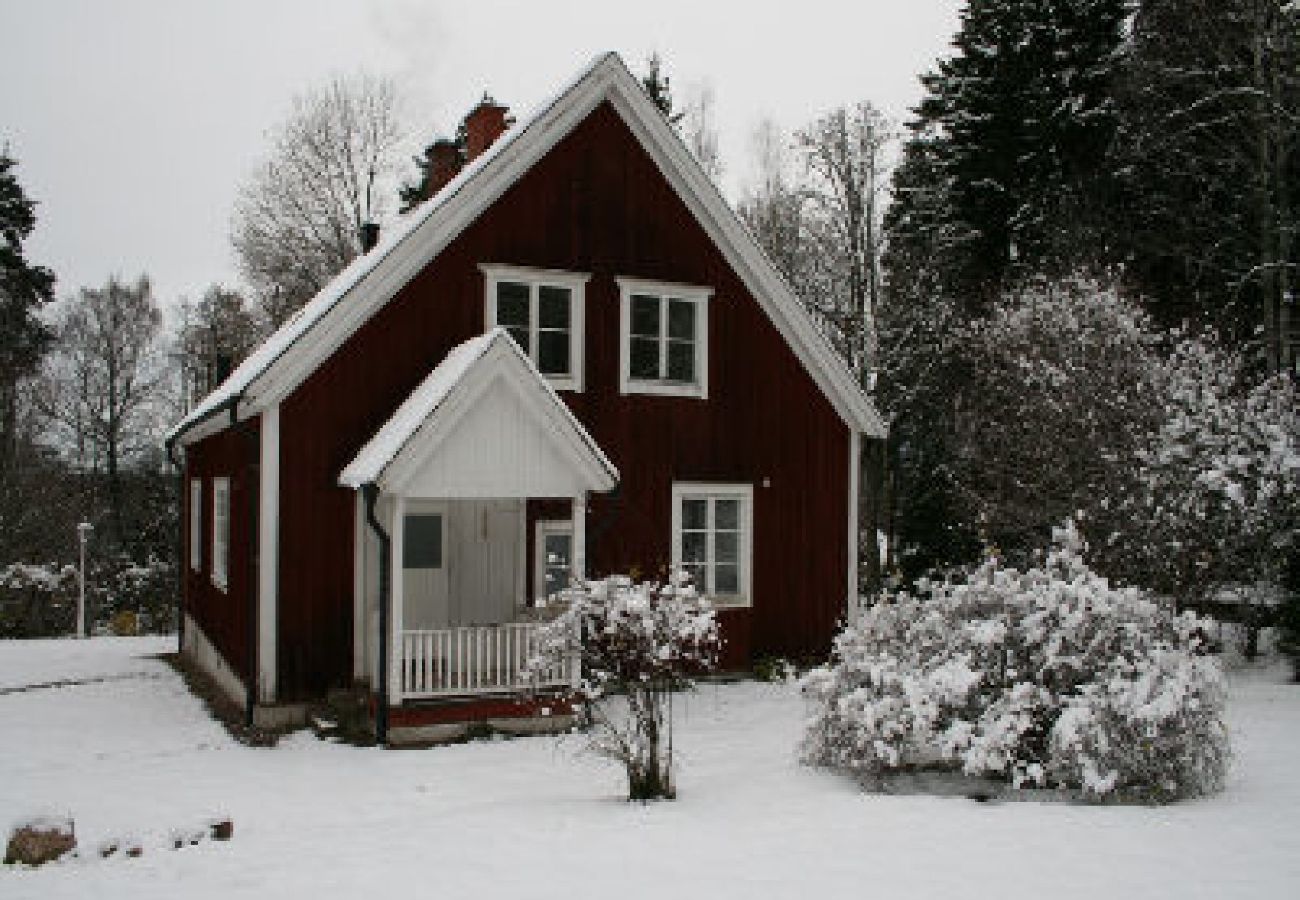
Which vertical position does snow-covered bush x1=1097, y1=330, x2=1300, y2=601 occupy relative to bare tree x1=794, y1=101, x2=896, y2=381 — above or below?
below

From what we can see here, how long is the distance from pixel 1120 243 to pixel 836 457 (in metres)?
11.5

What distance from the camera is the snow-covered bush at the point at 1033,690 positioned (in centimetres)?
884

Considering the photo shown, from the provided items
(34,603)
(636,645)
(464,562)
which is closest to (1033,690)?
(636,645)

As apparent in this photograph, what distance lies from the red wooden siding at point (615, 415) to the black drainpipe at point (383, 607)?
1.26 meters

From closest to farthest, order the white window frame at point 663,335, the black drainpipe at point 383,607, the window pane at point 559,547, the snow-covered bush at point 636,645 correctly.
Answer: the snow-covered bush at point 636,645 < the black drainpipe at point 383,607 < the window pane at point 559,547 < the white window frame at point 663,335

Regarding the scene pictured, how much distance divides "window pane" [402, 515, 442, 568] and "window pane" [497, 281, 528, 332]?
2798 millimetres

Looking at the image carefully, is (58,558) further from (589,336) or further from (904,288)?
(904,288)

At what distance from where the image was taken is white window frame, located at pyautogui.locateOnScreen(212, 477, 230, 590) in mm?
15234

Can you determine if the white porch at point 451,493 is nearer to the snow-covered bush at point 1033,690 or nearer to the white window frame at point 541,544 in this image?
the white window frame at point 541,544

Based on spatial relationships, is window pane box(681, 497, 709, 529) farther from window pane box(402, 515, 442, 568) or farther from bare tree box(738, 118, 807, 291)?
bare tree box(738, 118, 807, 291)

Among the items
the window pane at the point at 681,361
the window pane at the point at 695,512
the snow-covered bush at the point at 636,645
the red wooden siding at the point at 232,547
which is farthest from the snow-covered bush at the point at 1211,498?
the red wooden siding at the point at 232,547

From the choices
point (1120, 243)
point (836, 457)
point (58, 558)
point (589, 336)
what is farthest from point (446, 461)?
point (58, 558)

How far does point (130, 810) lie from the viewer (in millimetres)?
9172

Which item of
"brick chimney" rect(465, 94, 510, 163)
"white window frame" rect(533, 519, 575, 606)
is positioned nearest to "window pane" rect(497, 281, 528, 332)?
"white window frame" rect(533, 519, 575, 606)
